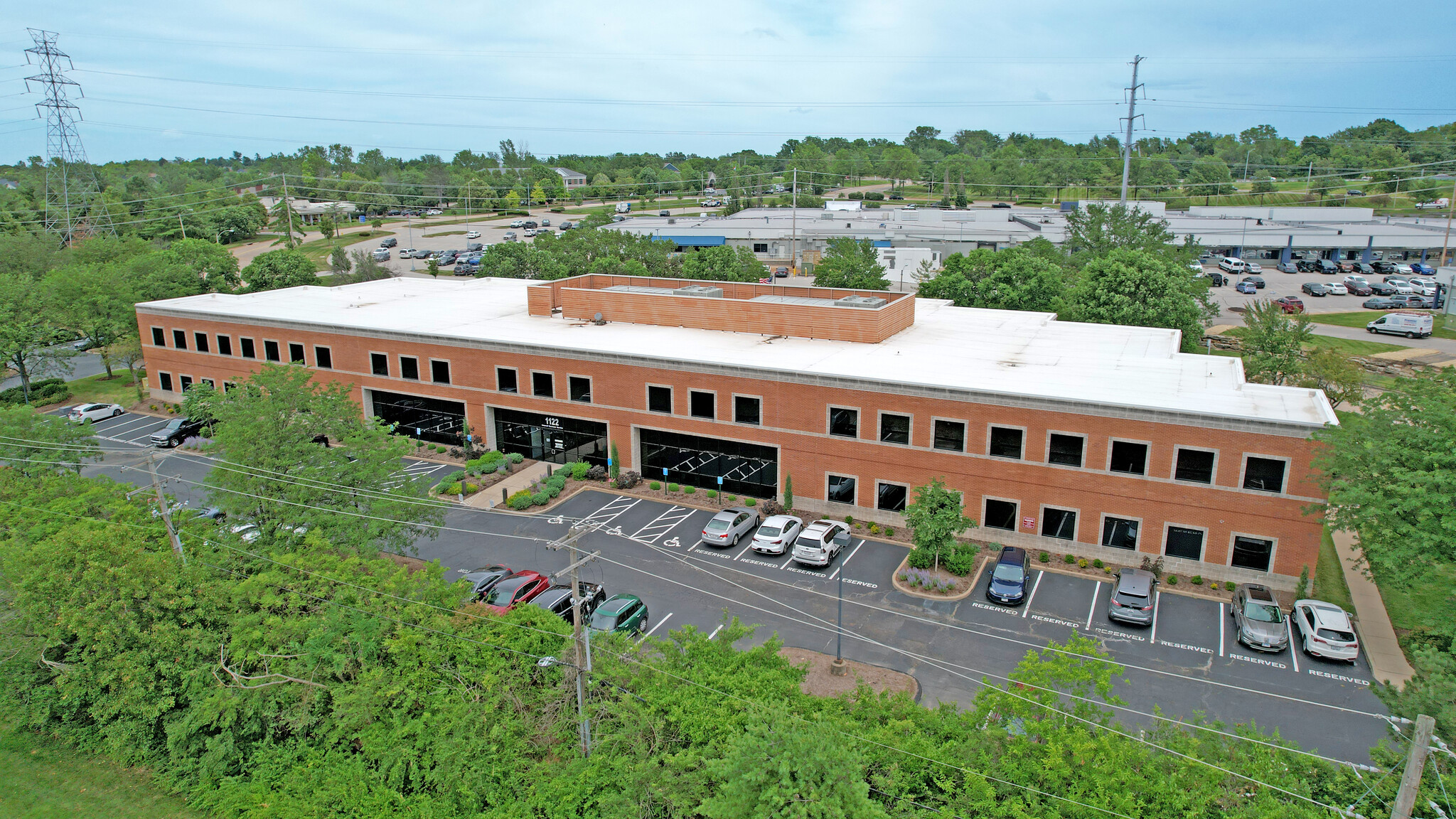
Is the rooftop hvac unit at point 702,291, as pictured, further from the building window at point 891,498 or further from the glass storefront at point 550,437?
the building window at point 891,498

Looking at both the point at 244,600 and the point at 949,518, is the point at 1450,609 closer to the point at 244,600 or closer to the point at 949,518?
the point at 949,518

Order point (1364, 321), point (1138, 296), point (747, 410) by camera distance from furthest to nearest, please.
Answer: point (1364, 321) → point (1138, 296) → point (747, 410)

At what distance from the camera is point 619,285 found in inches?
2231

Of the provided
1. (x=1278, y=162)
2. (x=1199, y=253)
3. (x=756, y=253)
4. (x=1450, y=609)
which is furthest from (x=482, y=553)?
(x=1278, y=162)

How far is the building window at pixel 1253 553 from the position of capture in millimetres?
31484

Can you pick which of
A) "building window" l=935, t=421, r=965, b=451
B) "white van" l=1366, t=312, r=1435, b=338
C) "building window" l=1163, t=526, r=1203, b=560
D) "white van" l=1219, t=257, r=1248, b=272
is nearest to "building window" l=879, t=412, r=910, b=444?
"building window" l=935, t=421, r=965, b=451

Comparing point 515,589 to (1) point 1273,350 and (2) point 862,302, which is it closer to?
(2) point 862,302

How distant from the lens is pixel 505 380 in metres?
46.1

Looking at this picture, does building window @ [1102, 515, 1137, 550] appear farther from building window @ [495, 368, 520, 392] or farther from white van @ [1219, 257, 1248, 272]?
white van @ [1219, 257, 1248, 272]

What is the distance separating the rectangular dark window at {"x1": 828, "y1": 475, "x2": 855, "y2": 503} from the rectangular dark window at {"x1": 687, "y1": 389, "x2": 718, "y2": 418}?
6.53 metres

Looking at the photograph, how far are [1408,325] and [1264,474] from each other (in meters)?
56.7

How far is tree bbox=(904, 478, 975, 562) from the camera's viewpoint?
31.9 meters

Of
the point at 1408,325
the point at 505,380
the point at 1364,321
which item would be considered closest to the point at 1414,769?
the point at 505,380

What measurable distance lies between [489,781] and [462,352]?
29261 millimetres
